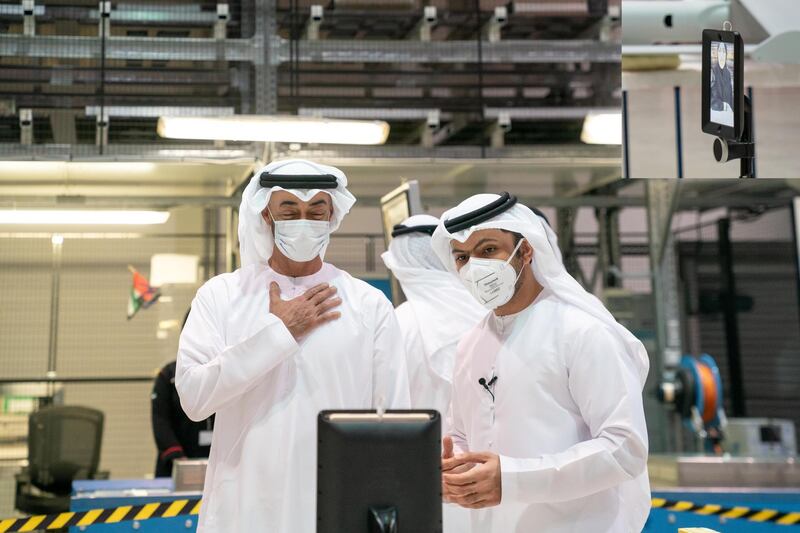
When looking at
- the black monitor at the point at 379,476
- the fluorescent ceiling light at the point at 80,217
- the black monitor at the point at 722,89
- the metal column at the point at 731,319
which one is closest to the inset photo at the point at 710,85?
the black monitor at the point at 722,89

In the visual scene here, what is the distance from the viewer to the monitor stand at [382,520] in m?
1.53

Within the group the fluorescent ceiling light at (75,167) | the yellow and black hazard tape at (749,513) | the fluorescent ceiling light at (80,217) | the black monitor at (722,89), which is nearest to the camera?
the black monitor at (722,89)

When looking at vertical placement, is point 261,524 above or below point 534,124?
below

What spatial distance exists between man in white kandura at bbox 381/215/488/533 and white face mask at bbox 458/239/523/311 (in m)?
1.22

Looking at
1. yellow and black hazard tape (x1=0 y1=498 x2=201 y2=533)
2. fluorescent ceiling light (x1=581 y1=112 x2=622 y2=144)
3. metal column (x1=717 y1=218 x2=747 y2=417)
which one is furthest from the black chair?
metal column (x1=717 y1=218 x2=747 y2=417)

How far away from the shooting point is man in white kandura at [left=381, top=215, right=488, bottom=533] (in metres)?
3.62

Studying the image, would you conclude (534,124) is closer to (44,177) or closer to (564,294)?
(44,177)

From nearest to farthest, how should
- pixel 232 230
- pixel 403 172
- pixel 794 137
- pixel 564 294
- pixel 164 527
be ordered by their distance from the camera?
A: pixel 564 294, pixel 164 527, pixel 794 137, pixel 232 230, pixel 403 172

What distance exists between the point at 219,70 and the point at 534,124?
276 cm

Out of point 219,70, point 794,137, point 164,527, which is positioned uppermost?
point 219,70

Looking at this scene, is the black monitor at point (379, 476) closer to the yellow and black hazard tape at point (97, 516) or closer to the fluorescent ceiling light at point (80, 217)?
the yellow and black hazard tape at point (97, 516)

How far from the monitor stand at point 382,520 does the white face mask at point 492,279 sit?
0.78m

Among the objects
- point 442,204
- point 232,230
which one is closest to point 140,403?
point 232,230

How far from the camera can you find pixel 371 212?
28.2 ft
